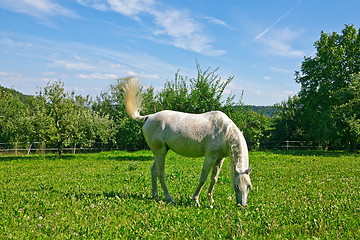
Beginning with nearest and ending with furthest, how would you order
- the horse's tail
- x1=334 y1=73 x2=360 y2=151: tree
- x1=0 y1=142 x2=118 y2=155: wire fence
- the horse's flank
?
1. the horse's flank
2. the horse's tail
3. x1=334 y1=73 x2=360 y2=151: tree
4. x1=0 y1=142 x2=118 y2=155: wire fence

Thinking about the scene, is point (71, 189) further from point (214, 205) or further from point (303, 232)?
point (303, 232)

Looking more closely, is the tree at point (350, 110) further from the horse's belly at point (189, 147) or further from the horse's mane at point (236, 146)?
the horse's belly at point (189, 147)

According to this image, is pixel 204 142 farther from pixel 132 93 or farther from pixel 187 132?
pixel 132 93

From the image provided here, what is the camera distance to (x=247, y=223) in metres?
5.34

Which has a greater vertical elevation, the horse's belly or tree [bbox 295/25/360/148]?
tree [bbox 295/25/360/148]

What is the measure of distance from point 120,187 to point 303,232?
6682mm

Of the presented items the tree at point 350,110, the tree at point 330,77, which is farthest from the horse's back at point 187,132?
the tree at point 330,77

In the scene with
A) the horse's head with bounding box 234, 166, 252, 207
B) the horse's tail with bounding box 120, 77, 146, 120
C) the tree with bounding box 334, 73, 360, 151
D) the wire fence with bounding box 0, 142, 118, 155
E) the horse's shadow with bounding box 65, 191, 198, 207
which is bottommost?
the wire fence with bounding box 0, 142, 118, 155

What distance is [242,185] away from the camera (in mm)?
6520

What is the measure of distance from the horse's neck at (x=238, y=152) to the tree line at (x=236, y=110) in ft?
18.6

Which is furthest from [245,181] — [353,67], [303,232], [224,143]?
[353,67]

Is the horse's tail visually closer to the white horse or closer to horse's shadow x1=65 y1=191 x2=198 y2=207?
the white horse

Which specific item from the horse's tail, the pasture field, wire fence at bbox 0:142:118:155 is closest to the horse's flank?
the horse's tail

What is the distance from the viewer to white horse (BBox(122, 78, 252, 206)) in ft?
22.3
